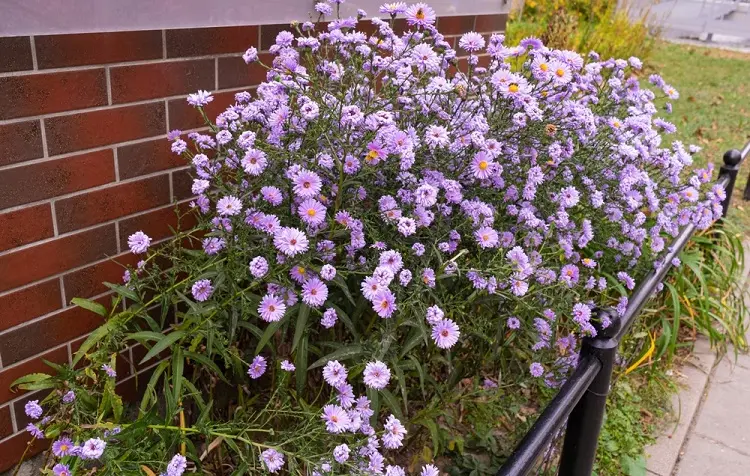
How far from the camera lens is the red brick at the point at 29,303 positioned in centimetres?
222

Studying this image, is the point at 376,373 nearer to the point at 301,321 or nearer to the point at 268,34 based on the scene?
the point at 301,321

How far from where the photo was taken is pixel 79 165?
90.0 inches

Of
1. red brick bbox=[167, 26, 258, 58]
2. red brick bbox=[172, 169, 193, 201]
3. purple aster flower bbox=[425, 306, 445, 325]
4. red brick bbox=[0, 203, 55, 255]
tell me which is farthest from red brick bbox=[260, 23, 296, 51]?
purple aster flower bbox=[425, 306, 445, 325]

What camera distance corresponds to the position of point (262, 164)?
78.4 inches

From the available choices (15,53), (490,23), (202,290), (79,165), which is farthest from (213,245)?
(490,23)

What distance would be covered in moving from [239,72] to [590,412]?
5.60 ft

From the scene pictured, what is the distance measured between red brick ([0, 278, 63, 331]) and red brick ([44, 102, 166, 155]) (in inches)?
17.2

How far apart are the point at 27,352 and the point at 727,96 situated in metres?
9.79

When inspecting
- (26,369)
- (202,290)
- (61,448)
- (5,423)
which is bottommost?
(5,423)

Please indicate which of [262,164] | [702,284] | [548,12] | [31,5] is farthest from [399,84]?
[548,12]

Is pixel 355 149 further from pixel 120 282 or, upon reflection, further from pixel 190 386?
pixel 120 282

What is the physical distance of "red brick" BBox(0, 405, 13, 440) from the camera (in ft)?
7.64

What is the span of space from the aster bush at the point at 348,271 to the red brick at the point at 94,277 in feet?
0.28

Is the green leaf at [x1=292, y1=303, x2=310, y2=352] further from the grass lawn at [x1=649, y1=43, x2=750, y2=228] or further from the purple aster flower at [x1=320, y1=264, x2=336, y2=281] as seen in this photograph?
the grass lawn at [x1=649, y1=43, x2=750, y2=228]
